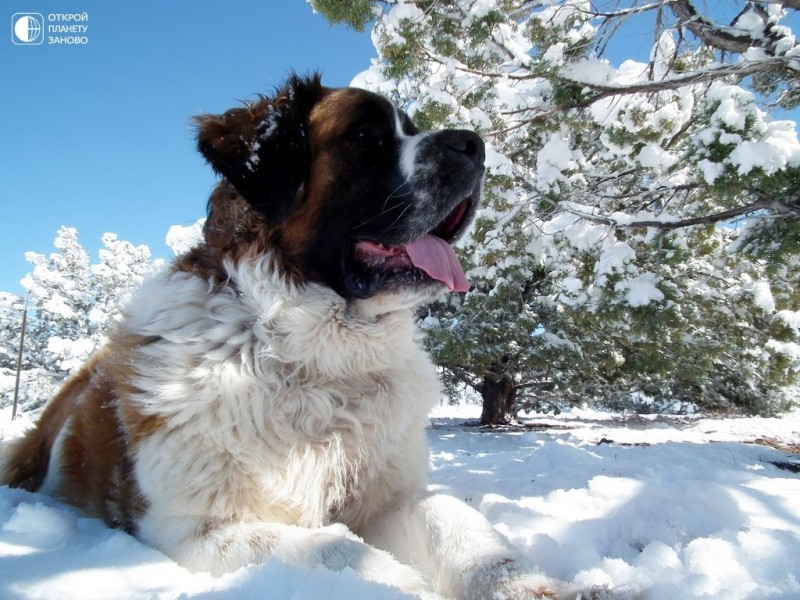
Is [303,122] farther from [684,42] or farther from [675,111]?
[684,42]

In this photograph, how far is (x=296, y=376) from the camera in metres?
2.07

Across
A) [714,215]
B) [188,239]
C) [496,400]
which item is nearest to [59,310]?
[496,400]

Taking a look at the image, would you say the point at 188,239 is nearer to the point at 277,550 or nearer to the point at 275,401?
the point at 275,401

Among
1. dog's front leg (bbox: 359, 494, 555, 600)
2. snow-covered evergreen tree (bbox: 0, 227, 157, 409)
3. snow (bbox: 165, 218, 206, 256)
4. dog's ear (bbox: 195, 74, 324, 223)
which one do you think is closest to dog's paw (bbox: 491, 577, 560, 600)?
dog's front leg (bbox: 359, 494, 555, 600)

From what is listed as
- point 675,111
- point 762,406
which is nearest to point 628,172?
point 675,111

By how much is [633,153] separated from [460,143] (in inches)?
132

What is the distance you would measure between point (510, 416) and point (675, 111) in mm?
9121

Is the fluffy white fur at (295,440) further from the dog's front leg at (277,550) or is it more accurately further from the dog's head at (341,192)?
the dog's head at (341,192)

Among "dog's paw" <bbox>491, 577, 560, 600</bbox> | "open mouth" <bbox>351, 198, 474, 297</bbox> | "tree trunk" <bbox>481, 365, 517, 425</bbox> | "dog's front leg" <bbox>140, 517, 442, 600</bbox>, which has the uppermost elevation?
"open mouth" <bbox>351, 198, 474, 297</bbox>

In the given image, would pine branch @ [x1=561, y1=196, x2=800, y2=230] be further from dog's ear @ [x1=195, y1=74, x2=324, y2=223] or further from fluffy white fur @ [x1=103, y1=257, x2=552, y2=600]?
dog's ear @ [x1=195, y1=74, x2=324, y2=223]

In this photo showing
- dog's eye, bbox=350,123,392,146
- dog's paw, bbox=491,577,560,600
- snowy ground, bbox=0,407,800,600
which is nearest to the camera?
snowy ground, bbox=0,407,800,600

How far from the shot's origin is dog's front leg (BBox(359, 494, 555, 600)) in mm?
1451

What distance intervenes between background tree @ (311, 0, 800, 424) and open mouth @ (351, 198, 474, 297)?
7.05 feet

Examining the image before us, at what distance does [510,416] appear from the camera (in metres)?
12.4
